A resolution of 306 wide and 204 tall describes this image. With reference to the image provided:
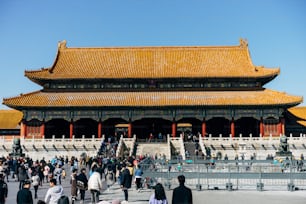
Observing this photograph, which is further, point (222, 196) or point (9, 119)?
point (9, 119)

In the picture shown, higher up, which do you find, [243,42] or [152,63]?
[243,42]

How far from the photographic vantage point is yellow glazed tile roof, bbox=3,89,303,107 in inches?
1818

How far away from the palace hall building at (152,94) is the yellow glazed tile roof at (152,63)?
120 mm

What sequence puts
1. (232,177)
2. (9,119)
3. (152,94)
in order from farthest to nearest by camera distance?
(9,119), (152,94), (232,177)

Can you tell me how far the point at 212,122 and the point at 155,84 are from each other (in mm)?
8521

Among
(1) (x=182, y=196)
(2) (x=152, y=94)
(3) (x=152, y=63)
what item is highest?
(3) (x=152, y=63)

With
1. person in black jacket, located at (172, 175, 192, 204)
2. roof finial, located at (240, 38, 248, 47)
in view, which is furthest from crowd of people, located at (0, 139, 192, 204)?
roof finial, located at (240, 38, 248, 47)

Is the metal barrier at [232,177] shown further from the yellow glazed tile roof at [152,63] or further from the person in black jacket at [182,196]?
the yellow glazed tile roof at [152,63]

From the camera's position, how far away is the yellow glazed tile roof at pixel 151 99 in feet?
152

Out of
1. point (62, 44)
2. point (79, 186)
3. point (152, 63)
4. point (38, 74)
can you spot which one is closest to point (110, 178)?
point (79, 186)

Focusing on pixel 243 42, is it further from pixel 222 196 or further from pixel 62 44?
pixel 222 196

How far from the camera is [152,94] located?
49.2m

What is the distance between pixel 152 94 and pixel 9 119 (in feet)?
73.4

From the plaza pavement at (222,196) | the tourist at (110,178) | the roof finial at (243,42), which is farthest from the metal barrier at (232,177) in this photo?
the roof finial at (243,42)
